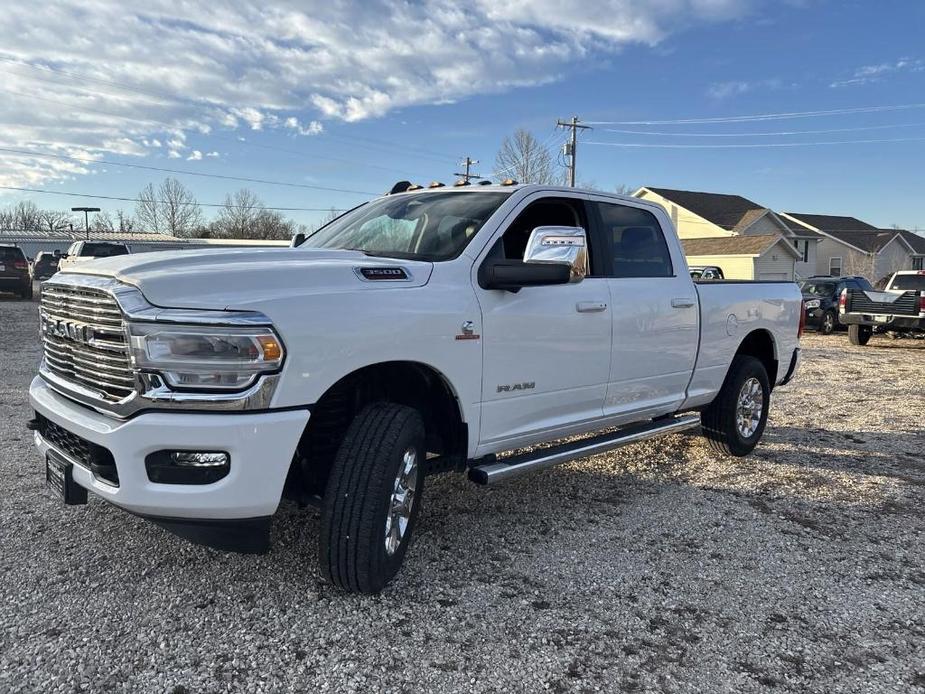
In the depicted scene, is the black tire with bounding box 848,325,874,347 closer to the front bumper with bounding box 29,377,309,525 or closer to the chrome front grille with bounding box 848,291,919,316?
the chrome front grille with bounding box 848,291,919,316

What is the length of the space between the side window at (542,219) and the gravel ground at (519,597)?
5.47ft

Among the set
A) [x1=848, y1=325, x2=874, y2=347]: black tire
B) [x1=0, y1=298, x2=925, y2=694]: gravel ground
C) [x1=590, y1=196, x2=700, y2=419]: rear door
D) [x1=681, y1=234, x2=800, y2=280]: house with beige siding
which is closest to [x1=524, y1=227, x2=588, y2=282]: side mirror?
[x1=590, y1=196, x2=700, y2=419]: rear door

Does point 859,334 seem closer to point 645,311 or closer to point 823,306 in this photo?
point 823,306

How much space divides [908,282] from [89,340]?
1788 centimetres

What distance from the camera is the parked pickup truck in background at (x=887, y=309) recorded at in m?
15.0

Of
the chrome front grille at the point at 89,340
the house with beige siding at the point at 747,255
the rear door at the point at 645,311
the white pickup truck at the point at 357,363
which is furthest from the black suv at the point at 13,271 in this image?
the house with beige siding at the point at 747,255

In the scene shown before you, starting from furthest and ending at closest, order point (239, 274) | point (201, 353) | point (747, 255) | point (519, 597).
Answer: point (747, 255)
point (519, 597)
point (239, 274)
point (201, 353)

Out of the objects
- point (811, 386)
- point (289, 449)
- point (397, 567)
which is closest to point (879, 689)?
point (397, 567)

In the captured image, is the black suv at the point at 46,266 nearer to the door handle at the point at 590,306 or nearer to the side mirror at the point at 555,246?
the door handle at the point at 590,306

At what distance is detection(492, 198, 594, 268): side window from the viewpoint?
4.49m

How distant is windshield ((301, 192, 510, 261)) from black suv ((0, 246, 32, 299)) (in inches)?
865

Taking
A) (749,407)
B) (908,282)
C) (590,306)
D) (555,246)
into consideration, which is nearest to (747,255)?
(908,282)

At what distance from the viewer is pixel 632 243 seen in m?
4.98

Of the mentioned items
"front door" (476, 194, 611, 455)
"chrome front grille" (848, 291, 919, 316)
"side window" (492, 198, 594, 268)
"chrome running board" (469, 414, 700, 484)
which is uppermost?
"side window" (492, 198, 594, 268)
